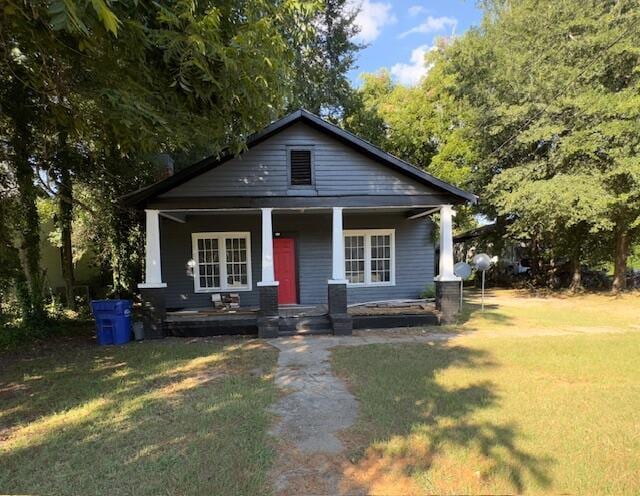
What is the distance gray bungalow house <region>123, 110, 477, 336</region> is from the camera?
9.18 metres

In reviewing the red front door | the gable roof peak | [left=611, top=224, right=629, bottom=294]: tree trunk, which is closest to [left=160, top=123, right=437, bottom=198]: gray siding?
the gable roof peak

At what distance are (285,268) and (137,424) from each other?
7974 mm

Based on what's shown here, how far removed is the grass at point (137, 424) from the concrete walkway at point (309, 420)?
178 millimetres

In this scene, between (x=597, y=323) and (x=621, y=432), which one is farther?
(x=597, y=323)

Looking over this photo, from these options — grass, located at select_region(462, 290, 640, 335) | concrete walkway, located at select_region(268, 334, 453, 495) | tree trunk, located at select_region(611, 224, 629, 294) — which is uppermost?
tree trunk, located at select_region(611, 224, 629, 294)

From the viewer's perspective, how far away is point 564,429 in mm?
3809

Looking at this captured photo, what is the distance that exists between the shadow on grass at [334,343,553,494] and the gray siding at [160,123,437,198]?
5225mm

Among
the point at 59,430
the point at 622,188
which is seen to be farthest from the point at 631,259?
the point at 59,430

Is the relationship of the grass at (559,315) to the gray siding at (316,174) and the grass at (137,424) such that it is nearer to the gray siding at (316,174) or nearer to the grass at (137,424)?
the gray siding at (316,174)

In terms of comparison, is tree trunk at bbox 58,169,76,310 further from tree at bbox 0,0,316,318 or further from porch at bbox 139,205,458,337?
tree at bbox 0,0,316,318

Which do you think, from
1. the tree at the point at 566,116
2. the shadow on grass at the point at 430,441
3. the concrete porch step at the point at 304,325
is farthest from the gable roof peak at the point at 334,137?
the tree at the point at 566,116

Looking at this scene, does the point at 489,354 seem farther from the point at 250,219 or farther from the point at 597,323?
the point at 250,219

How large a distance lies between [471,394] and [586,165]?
12679mm

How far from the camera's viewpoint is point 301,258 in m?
12.0
